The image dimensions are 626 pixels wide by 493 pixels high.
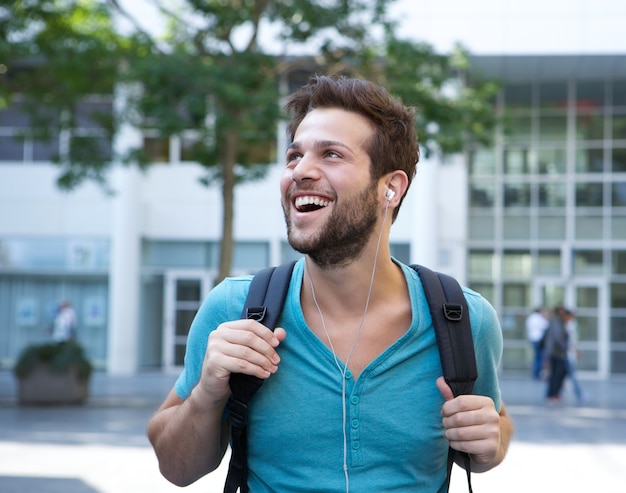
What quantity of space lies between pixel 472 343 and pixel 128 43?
1650 centimetres

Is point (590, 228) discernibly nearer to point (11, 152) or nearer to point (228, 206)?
point (228, 206)

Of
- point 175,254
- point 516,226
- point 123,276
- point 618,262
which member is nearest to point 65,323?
point 123,276

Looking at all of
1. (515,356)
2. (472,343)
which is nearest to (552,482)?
(472,343)

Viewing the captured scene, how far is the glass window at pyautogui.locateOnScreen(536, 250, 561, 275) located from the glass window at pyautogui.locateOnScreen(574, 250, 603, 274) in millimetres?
486

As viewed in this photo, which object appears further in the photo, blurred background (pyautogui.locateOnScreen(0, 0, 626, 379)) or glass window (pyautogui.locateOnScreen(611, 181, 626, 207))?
glass window (pyautogui.locateOnScreen(611, 181, 626, 207))

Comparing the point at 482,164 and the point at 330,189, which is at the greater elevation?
the point at 482,164

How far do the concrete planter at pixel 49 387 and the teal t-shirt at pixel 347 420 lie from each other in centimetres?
1548

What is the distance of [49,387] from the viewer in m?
17.6

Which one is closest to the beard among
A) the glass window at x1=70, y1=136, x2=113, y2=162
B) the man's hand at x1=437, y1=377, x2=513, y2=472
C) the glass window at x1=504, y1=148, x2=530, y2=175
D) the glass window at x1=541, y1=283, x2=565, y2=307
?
the man's hand at x1=437, y1=377, x2=513, y2=472

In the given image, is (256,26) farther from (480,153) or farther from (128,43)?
(480,153)

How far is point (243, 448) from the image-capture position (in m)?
2.56

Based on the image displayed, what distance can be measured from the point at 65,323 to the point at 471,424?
24.6m

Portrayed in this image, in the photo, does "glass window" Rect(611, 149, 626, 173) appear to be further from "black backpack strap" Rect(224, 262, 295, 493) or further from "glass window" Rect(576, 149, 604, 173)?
"black backpack strap" Rect(224, 262, 295, 493)

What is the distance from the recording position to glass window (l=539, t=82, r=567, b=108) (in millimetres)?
29703
